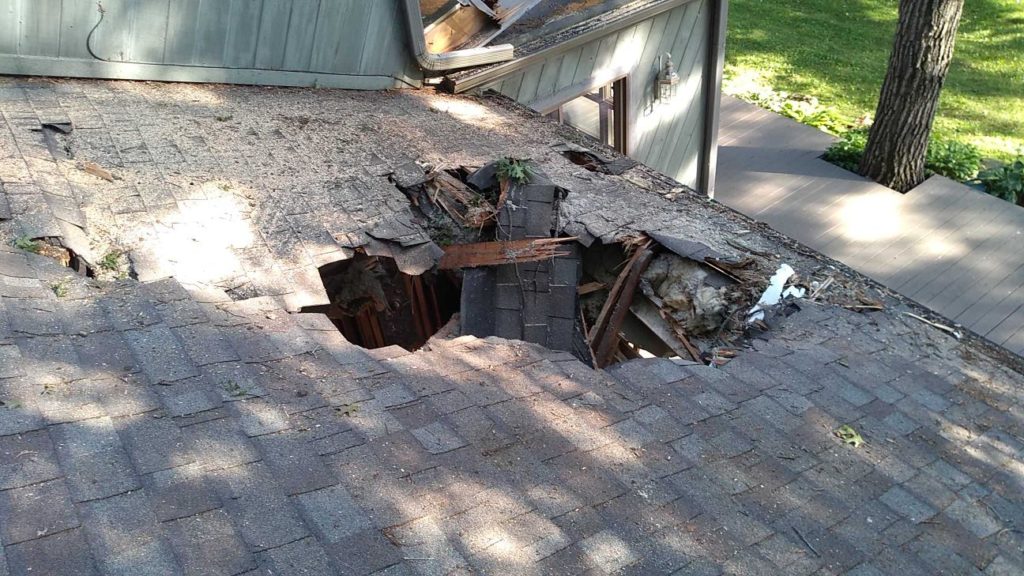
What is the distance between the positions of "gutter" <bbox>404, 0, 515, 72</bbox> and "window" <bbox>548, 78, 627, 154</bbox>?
5.76 ft

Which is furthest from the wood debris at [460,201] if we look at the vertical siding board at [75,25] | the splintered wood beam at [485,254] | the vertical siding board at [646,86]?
the vertical siding board at [646,86]

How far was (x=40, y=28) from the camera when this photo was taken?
20.7ft

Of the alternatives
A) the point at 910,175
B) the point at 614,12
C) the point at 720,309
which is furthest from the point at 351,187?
the point at 910,175

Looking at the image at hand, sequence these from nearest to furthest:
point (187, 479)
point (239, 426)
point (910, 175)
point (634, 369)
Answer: point (187, 479)
point (239, 426)
point (634, 369)
point (910, 175)

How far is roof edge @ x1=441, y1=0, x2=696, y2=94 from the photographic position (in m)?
8.19

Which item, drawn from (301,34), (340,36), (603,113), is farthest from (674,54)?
(301,34)

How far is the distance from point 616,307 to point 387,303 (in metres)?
1.76

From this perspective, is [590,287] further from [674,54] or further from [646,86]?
[674,54]

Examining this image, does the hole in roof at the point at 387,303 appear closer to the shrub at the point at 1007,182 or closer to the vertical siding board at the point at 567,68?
the vertical siding board at the point at 567,68

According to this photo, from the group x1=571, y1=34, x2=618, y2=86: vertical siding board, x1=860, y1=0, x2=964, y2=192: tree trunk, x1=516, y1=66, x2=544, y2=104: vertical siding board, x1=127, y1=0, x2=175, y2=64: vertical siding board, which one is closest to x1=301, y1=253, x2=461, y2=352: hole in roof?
x1=127, y1=0, x2=175, y2=64: vertical siding board

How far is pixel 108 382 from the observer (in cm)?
356

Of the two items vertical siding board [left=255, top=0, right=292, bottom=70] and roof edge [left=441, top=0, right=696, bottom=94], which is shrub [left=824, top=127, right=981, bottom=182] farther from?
vertical siding board [left=255, top=0, right=292, bottom=70]

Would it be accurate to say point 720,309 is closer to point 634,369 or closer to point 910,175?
point 634,369

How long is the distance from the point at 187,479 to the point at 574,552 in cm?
142
